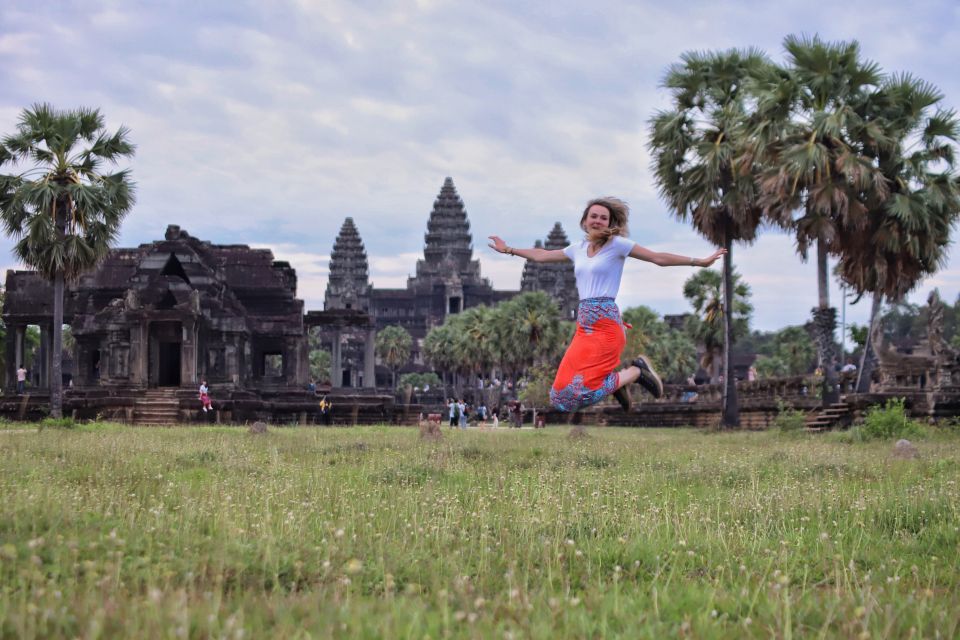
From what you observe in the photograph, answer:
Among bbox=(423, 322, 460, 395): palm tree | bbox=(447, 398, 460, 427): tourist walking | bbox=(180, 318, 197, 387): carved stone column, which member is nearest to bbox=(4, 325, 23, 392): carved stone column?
bbox=(180, 318, 197, 387): carved stone column

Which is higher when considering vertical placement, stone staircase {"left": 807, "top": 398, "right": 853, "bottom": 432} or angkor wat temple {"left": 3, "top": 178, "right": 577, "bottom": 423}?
angkor wat temple {"left": 3, "top": 178, "right": 577, "bottom": 423}

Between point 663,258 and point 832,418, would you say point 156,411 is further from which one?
point 663,258

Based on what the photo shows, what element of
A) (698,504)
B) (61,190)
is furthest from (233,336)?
(698,504)

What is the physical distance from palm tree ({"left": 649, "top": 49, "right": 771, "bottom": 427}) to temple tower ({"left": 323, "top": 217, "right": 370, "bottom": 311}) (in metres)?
111

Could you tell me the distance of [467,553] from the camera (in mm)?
6539

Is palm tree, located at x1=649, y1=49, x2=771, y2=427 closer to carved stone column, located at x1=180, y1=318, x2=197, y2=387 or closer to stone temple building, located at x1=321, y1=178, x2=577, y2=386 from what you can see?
carved stone column, located at x1=180, y1=318, x2=197, y2=387

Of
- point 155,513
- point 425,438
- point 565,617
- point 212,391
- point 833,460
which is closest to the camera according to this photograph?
point 565,617

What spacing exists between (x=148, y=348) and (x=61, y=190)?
1008 cm

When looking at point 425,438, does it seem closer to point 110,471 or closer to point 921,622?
point 110,471

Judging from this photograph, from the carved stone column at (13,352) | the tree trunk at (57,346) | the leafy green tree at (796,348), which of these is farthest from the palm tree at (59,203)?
the leafy green tree at (796,348)

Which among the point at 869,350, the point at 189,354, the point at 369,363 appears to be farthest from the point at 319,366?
the point at 869,350

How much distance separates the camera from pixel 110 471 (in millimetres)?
10742

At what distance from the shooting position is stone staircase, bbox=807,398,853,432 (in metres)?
26.8

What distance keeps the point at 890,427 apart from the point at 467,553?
18547 millimetres
